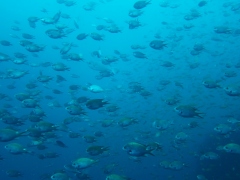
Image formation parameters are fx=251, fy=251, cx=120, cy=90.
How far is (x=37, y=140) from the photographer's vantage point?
12008 millimetres

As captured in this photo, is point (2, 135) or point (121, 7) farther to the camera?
point (121, 7)

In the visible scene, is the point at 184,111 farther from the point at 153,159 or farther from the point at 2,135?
the point at 153,159

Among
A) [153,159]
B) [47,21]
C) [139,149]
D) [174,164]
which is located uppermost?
[47,21]

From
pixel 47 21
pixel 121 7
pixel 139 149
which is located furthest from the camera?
pixel 121 7

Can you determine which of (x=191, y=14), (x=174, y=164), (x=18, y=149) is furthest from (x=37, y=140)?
(x=191, y=14)

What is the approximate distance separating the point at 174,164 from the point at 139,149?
14.6ft

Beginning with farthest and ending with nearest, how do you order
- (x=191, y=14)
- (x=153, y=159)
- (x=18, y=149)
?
(x=153, y=159) → (x=191, y=14) → (x=18, y=149)

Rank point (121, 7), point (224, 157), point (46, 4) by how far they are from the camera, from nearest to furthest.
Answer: point (224, 157) → point (46, 4) → point (121, 7)

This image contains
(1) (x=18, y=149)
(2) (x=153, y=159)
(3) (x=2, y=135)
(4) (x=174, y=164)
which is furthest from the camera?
(2) (x=153, y=159)

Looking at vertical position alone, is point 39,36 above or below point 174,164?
below

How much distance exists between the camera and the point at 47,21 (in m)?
11.6

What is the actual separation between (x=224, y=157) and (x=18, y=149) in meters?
15.2

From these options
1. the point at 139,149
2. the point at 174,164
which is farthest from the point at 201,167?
the point at 139,149

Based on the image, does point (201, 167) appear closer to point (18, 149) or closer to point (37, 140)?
point (37, 140)
